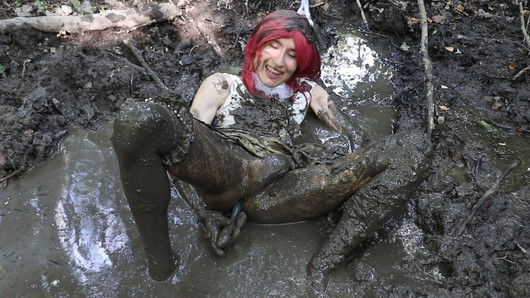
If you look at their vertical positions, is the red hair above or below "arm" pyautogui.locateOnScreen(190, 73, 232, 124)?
above

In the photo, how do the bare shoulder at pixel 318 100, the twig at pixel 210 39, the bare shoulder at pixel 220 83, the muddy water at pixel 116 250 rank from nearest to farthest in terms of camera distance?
1. the muddy water at pixel 116 250
2. the bare shoulder at pixel 220 83
3. the bare shoulder at pixel 318 100
4. the twig at pixel 210 39

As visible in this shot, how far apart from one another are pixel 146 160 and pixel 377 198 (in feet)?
4.54

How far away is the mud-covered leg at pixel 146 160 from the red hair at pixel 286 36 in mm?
1473

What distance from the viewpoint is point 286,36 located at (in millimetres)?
3020

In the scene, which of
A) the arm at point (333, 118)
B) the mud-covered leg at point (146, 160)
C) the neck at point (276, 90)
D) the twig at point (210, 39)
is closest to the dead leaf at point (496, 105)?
the arm at point (333, 118)

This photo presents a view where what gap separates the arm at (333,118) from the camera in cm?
333

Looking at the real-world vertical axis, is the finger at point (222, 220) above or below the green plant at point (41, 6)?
below

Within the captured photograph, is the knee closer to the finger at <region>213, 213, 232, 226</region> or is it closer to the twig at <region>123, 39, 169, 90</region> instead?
the finger at <region>213, 213, 232, 226</region>

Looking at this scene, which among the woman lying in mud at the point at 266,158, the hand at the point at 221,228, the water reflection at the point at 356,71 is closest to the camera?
the woman lying in mud at the point at 266,158

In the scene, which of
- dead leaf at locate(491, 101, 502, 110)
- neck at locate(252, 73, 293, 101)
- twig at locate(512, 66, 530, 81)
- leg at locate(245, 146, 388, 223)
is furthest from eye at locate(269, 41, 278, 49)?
twig at locate(512, 66, 530, 81)

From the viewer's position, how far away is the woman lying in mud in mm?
1834

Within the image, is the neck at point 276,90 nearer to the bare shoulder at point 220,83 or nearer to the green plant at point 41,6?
the bare shoulder at point 220,83

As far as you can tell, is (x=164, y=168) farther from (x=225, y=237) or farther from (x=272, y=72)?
(x=272, y=72)

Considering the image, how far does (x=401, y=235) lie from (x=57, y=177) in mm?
2455
